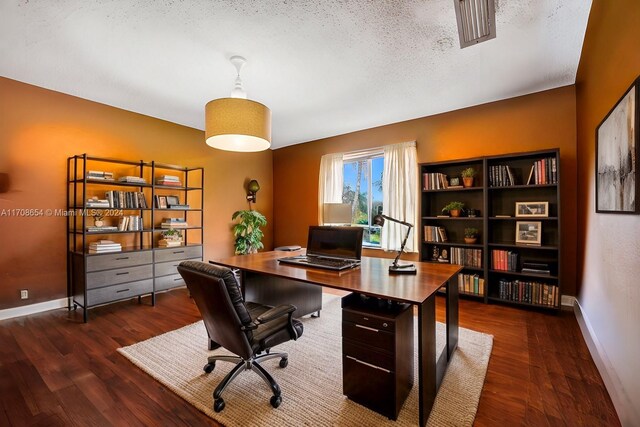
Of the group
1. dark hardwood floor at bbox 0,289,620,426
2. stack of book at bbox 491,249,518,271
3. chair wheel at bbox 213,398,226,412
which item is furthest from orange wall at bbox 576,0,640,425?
chair wheel at bbox 213,398,226,412

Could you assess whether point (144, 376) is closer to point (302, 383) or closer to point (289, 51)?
point (302, 383)

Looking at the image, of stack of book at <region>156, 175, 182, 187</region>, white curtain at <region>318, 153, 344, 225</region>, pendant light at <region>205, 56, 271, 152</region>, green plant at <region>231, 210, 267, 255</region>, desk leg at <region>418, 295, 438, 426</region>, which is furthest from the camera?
white curtain at <region>318, 153, 344, 225</region>

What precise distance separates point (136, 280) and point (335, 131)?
3757 mm

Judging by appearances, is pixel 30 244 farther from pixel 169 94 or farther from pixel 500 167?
pixel 500 167

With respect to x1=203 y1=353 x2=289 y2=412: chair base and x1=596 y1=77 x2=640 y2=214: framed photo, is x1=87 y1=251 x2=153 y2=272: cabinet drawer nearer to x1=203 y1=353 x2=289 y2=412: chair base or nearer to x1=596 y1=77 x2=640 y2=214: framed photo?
x1=203 y1=353 x2=289 y2=412: chair base

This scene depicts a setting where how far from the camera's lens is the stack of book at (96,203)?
11.0 feet

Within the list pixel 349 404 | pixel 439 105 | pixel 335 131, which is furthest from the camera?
pixel 335 131

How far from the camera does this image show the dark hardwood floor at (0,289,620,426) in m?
1.67

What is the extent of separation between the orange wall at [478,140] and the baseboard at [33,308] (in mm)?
3562

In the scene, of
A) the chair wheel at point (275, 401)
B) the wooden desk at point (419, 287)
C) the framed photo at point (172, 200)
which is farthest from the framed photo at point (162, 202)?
the chair wheel at point (275, 401)

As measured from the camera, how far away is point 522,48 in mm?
2545

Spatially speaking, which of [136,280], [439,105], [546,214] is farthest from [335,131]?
[136,280]

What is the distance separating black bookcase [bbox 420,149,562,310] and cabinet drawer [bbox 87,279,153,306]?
12.2 ft

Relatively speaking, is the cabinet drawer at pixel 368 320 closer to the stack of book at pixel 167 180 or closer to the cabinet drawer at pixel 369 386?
the cabinet drawer at pixel 369 386
